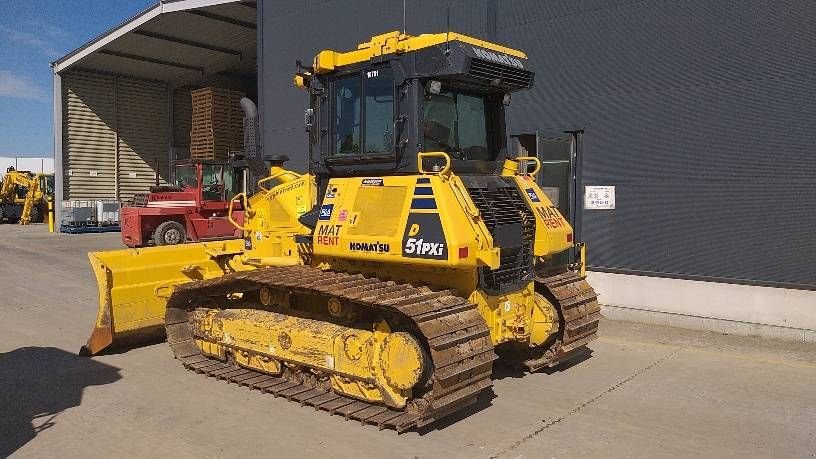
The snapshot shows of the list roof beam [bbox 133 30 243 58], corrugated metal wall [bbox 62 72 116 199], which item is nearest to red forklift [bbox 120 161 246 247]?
roof beam [bbox 133 30 243 58]

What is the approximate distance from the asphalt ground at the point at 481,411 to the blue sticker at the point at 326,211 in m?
1.75

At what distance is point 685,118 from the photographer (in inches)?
364

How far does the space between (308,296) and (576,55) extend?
21.1ft

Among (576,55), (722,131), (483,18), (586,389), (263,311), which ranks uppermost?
(483,18)

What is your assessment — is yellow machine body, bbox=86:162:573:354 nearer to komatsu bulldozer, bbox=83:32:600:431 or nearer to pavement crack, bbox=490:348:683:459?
komatsu bulldozer, bbox=83:32:600:431

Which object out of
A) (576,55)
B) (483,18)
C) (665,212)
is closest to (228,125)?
(483,18)

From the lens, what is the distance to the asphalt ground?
485 centimetres

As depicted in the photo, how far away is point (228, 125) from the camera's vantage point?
23.6 metres

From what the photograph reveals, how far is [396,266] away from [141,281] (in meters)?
3.52

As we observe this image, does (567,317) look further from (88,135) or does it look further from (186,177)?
(88,135)

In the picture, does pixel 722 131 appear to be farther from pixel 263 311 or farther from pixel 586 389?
pixel 263 311

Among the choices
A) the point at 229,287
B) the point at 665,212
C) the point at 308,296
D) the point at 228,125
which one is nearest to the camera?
the point at 308,296

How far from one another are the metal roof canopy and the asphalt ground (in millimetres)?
12854

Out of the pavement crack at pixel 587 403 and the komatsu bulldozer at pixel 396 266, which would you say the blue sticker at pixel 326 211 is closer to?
the komatsu bulldozer at pixel 396 266
